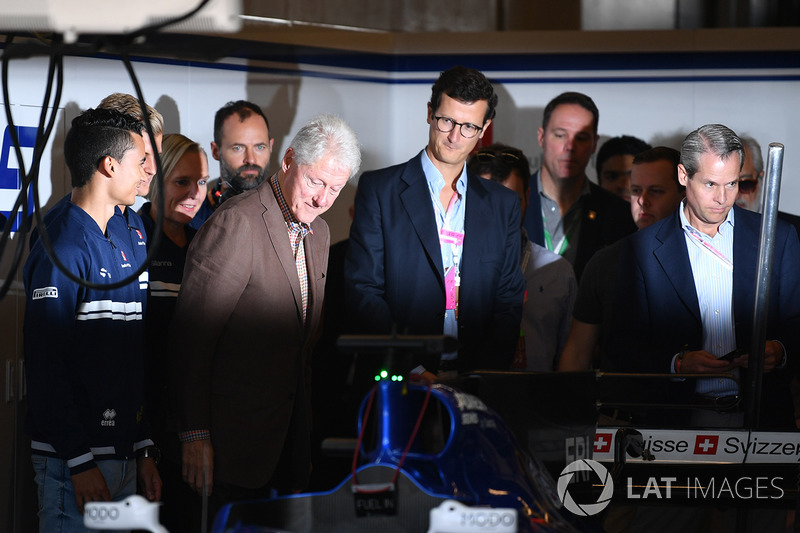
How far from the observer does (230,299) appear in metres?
2.70

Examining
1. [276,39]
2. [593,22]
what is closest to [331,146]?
[276,39]

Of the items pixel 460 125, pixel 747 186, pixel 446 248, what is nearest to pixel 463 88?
pixel 460 125

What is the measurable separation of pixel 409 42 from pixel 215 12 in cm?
194

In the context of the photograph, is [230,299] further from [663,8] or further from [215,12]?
[663,8]

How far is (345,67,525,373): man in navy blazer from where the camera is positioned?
10.3 feet

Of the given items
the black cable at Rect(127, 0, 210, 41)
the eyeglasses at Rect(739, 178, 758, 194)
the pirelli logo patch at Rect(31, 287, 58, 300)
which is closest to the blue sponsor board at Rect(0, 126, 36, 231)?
the pirelli logo patch at Rect(31, 287, 58, 300)

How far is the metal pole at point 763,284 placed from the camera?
2811 millimetres

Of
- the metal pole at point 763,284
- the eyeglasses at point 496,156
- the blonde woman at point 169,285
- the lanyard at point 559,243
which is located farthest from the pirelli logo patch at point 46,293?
the lanyard at point 559,243

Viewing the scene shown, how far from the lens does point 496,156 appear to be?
371 centimetres

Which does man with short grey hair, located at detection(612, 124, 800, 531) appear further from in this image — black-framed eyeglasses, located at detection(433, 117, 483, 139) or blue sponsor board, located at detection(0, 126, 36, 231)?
blue sponsor board, located at detection(0, 126, 36, 231)

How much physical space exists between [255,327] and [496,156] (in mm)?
1387

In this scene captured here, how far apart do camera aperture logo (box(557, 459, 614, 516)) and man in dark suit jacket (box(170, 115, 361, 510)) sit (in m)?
0.84

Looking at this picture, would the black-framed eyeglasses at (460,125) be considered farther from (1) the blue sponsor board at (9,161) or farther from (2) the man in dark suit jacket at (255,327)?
(1) the blue sponsor board at (9,161)

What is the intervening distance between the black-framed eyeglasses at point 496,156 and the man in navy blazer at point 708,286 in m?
0.61
